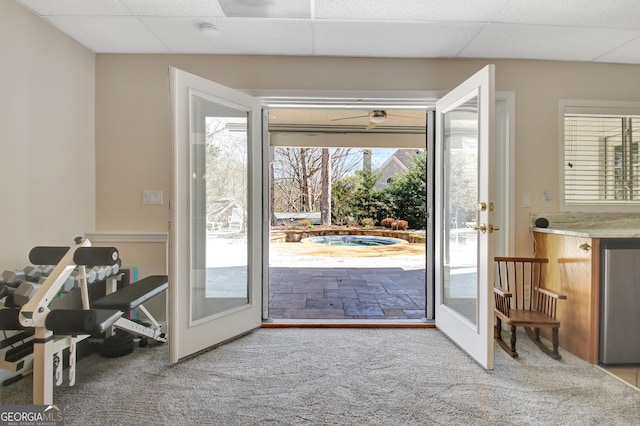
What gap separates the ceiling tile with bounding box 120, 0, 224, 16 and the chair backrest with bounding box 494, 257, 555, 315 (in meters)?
2.78

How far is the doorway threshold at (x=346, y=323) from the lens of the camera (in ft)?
9.74

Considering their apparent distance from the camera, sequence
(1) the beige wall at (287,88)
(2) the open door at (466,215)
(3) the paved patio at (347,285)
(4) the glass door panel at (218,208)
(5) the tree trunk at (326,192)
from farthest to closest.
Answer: (5) the tree trunk at (326,192)
(3) the paved patio at (347,285)
(1) the beige wall at (287,88)
(4) the glass door panel at (218,208)
(2) the open door at (466,215)

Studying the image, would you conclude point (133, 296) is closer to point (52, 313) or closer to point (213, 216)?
point (52, 313)

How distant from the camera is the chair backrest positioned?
2658mm

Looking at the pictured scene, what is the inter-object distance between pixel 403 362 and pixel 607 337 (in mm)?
1386

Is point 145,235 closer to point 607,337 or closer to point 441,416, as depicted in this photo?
point 441,416

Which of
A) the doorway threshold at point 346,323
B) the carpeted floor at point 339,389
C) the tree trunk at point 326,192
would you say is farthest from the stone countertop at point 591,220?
the tree trunk at point 326,192

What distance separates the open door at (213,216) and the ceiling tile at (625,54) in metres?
3.01

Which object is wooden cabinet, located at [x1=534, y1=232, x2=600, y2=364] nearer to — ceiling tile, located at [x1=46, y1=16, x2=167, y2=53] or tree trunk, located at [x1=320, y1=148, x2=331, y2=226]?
ceiling tile, located at [x1=46, y1=16, x2=167, y2=53]

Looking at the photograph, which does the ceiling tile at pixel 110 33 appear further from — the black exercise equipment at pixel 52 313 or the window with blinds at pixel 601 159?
the window with blinds at pixel 601 159

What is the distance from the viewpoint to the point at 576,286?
7.90ft

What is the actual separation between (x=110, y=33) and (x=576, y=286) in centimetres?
396

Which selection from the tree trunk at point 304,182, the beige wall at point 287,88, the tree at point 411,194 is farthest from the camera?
the tree trunk at point 304,182

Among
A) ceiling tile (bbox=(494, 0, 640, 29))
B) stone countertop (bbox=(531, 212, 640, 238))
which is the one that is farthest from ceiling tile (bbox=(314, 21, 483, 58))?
stone countertop (bbox=(531, 212, 640, 238))
